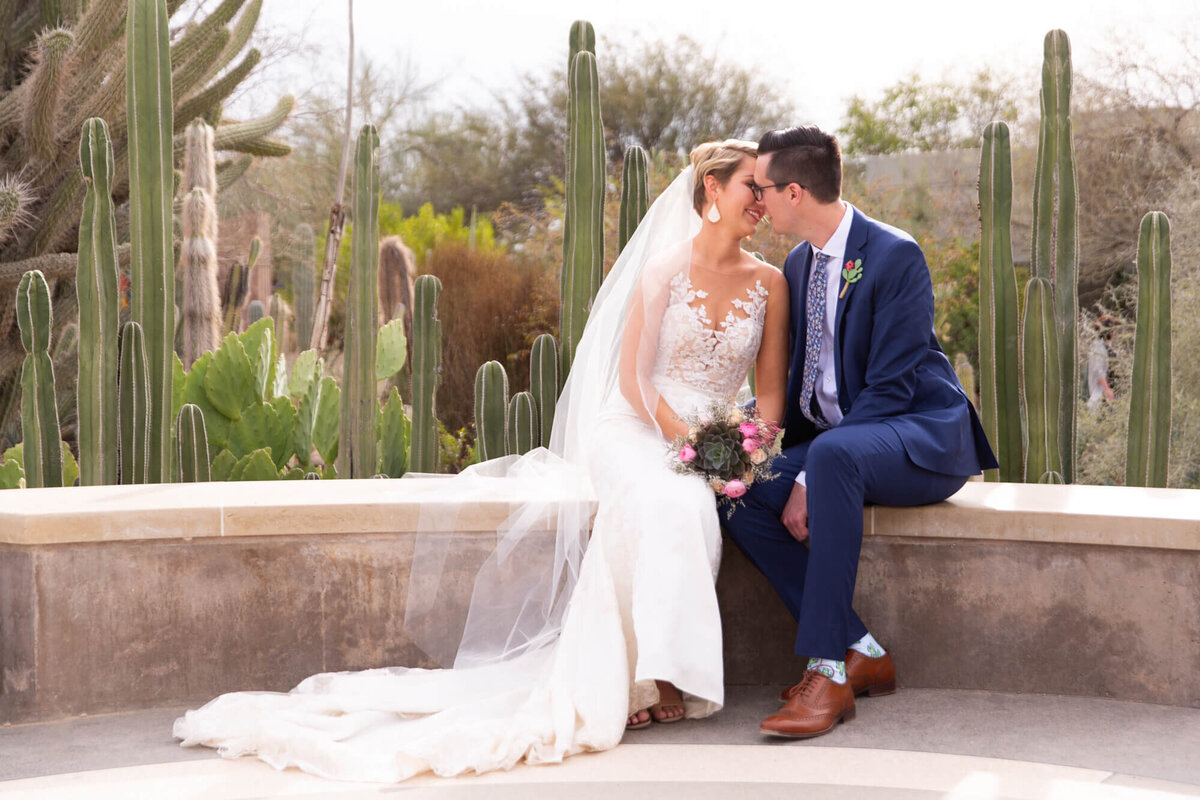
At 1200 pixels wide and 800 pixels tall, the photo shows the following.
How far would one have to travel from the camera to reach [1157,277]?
16.4 feet

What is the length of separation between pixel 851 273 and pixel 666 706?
4.62 ft

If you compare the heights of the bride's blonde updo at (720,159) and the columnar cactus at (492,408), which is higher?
the bride's blonde updo at (720,159)

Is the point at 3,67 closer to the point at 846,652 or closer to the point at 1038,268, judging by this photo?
the point at 1038,268

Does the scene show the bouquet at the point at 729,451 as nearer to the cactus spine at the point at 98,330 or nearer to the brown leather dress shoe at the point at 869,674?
the brown leather dress shoe at the point at 869,674

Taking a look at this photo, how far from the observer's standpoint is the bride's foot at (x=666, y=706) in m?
3.12

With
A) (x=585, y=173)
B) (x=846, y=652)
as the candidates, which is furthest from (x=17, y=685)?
(x=585, y=173)

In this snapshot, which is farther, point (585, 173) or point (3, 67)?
point (3, 67)

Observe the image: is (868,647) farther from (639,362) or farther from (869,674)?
(639,362)

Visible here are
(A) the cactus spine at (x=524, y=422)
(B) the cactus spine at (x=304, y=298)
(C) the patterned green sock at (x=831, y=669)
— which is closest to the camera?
(C) the patterned green sock at (x=831, y=669)

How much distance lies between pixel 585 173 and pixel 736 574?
7.45 ft

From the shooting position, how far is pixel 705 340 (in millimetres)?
3562

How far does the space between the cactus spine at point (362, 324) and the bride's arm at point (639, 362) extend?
2309 mm

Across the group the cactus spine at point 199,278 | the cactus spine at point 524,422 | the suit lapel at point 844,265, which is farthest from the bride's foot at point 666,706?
the cactus spine at point 199,278

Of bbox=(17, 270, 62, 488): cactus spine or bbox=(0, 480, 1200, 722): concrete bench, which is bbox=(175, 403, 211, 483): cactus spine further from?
bbox=(0, 480, 1200, 722): concrete bench
